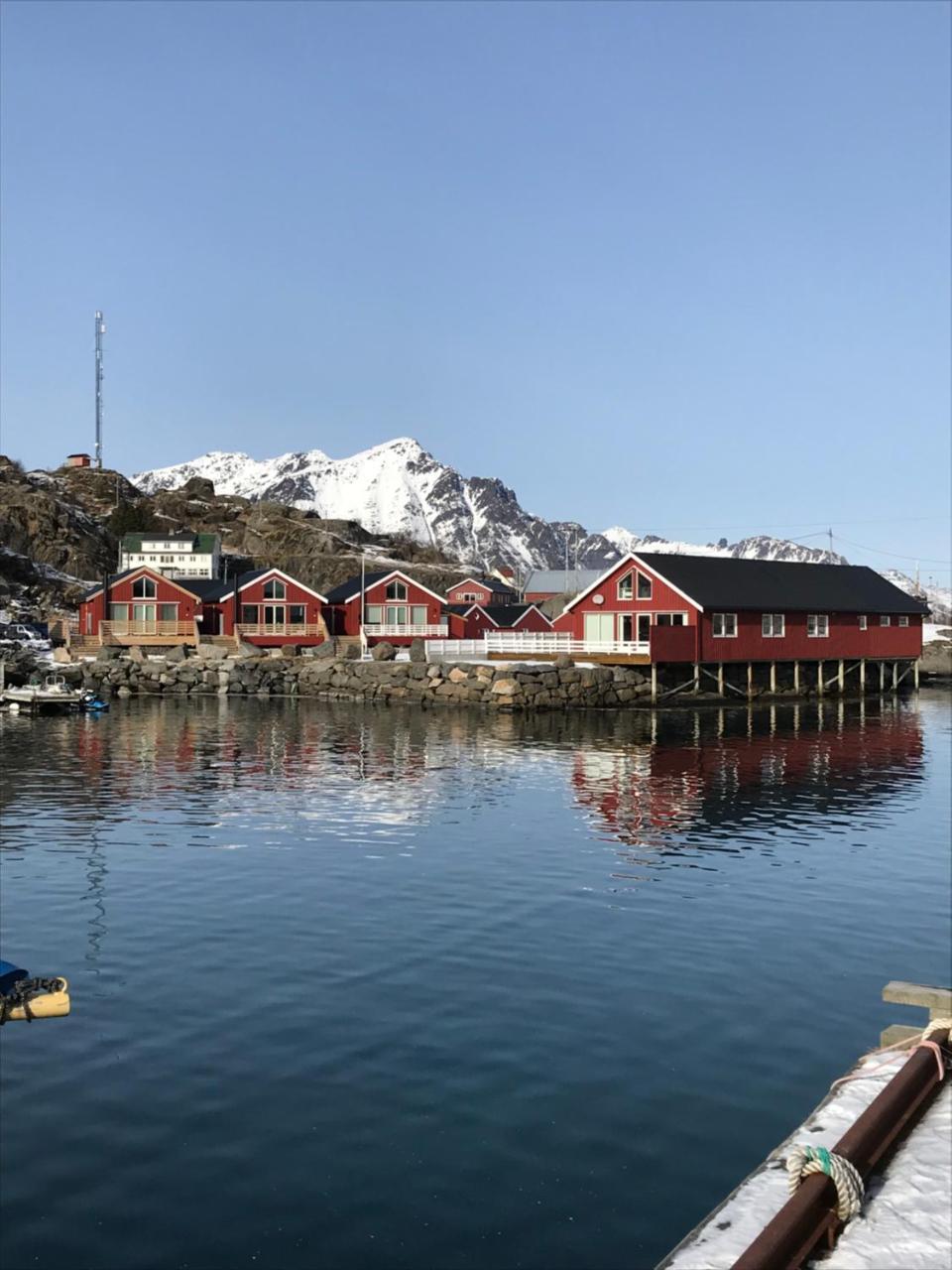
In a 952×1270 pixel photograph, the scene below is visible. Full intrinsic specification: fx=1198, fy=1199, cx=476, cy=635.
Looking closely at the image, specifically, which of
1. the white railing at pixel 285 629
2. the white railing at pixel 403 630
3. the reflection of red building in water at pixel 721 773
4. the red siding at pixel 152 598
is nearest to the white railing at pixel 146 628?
the red siding at pixel 152 598

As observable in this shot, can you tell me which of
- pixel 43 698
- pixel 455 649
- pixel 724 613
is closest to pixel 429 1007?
pixel 43 698

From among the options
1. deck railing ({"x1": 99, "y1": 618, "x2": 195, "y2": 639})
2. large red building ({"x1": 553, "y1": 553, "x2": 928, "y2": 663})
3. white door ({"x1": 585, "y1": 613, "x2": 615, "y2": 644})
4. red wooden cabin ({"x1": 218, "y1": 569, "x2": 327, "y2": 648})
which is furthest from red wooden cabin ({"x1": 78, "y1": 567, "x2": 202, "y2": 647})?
white door ({"x1": 585, "y1": 613, "x2": 615, "y2": 644})

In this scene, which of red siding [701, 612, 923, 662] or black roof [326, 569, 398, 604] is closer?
red siding [701, 612, 923, 662]

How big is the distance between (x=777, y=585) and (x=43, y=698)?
45.3 m

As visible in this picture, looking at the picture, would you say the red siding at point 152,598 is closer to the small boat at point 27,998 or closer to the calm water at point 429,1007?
the calm water at point 429,1007

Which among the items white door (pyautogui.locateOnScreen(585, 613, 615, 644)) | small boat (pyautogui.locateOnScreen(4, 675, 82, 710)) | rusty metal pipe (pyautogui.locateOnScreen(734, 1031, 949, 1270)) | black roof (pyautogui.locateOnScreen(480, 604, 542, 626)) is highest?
black roof (pyautogui.locateOnScreen(480, 604, 542, 626))

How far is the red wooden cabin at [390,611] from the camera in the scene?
8756 cm

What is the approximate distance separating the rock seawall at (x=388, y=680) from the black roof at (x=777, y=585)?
527cm

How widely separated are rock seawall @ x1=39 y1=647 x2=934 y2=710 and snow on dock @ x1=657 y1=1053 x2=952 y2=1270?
5645cm

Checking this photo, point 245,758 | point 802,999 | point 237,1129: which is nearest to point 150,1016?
point 237,1129

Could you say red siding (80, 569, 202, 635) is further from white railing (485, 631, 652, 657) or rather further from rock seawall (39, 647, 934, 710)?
white railing (485, 631, 652, 657)

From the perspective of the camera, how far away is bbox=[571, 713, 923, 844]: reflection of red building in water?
1299 inches

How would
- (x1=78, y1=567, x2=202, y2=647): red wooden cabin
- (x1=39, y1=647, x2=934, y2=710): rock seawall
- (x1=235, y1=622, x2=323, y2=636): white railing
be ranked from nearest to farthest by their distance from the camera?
(x1=39, y1=647, x2=934, y2=710): rock seawall, (x1=235, y1=622, x2=323, y2=636): white railing, (x1=78, y1=567, x2=202, y2=647): red wooden cabin

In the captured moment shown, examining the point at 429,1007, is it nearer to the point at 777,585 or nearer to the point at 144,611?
the point at 777,585
